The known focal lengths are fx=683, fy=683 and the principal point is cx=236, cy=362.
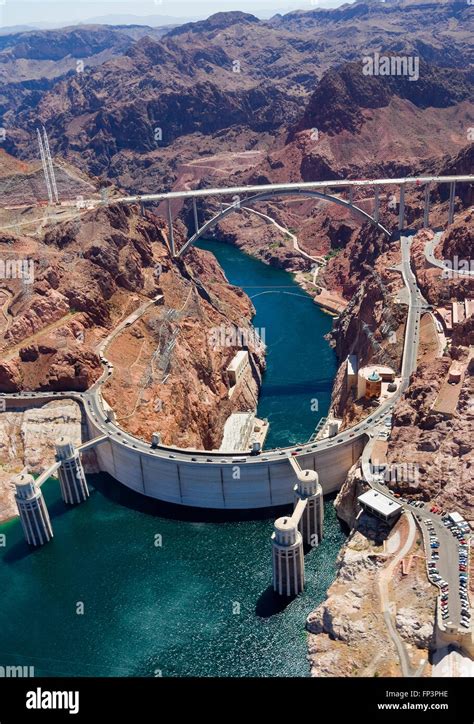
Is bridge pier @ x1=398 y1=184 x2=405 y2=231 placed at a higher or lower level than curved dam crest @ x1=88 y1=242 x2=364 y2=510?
higher

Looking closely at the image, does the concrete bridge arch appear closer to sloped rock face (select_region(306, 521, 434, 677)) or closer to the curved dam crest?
the curved dam crest

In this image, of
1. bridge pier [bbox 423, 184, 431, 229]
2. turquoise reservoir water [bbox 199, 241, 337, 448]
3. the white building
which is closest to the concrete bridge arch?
bridge pier [bbox 423, 184, 431, 229]

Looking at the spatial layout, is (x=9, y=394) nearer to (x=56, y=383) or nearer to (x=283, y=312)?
(x=56, y=383)

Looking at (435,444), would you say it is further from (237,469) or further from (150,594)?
(150,594)

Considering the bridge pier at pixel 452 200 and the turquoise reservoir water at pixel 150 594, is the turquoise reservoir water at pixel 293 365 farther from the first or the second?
the bridge pier at pixel 452 200

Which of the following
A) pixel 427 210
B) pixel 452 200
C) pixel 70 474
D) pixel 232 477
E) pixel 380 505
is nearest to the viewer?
pixel 380 505

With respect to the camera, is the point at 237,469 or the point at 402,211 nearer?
the point at 237,469

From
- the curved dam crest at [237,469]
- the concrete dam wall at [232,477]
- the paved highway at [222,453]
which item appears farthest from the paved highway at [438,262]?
the concrete dam wall at [232,477]

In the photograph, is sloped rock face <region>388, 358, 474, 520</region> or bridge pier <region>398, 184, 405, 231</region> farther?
bridge pier <region>398, 184, 405, 231</region>

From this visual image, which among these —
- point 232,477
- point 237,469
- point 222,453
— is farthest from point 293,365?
point 237,469
